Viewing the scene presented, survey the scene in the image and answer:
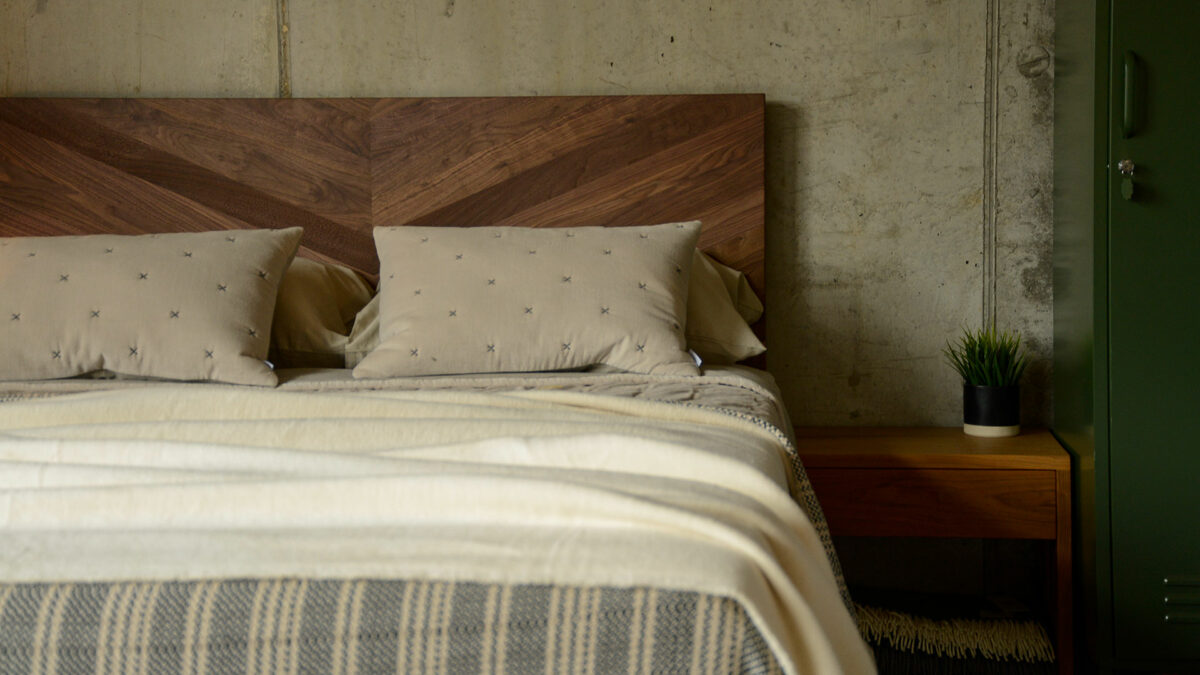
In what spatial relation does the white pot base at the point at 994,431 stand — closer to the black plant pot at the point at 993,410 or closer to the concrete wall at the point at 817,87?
the black plant pot at the point at 993,410

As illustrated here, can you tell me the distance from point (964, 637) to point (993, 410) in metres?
0.55

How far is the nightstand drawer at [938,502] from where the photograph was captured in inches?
82.8

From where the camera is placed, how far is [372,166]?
99.0 inches

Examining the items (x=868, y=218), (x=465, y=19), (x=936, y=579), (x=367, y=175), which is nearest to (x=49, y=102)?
(x=367, y=175)

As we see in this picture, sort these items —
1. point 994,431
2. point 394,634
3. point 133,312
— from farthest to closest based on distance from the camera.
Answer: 1. point 994,431
2. point 133,312
3. point 394,634

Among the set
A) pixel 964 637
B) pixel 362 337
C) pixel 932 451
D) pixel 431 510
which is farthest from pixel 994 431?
pixel 431 510

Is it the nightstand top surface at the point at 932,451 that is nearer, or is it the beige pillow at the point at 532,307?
the beige pillow at the point at 532,307

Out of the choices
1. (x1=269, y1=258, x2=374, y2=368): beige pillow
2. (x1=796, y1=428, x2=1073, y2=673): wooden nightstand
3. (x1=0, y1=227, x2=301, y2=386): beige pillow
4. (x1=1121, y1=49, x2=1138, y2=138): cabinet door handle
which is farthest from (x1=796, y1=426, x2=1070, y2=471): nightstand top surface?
(x1=0, y1=227, x2=301, y2=386): beige pillow

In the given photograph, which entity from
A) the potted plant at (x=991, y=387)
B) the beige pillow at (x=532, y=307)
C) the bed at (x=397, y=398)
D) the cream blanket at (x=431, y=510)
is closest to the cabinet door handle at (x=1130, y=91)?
the potted plant at (x=991, y=387)

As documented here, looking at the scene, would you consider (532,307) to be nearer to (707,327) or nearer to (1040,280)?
(707,327)

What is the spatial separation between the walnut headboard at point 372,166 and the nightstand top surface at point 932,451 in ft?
1.54

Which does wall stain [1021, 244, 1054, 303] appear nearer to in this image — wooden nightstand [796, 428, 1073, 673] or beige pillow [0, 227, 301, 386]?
wooden nightstand [796, 428, 1073, 673]

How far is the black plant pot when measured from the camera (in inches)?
89.9

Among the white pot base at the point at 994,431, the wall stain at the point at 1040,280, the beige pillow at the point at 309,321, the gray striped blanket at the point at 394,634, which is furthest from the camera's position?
the wall stain at the point at 1040,280
